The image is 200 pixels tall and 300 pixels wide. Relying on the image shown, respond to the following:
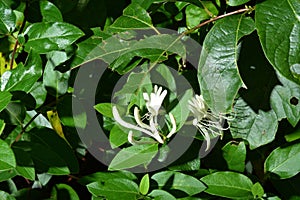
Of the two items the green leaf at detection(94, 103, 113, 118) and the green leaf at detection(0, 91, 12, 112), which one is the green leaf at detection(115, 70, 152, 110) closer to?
the green leaf at detection(94, 103, 113, 118)

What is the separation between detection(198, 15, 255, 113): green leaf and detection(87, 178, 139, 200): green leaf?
236mm

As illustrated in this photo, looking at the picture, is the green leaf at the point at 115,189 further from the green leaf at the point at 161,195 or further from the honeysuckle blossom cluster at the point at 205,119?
the honeysuckle blossom cluster at the point at 205,119

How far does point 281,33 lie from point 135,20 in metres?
0.29

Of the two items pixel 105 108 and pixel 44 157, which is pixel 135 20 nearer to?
pixel 105 108

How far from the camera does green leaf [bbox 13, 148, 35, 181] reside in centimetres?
99

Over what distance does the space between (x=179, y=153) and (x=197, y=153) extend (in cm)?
4

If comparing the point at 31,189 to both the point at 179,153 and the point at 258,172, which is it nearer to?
the point at 179,153

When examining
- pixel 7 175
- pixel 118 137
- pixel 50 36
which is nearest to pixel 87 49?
pixel 50 36

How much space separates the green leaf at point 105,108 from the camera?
1.00 metres

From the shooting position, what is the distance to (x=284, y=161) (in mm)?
1062

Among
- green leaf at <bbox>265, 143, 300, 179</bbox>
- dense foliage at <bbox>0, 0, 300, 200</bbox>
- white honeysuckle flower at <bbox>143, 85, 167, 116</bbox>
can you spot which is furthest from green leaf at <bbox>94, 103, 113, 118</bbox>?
green leaf at <bbox>265, 143, 300, 179</bbox>

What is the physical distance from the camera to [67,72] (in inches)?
43.5

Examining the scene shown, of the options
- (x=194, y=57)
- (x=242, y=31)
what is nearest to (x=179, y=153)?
(x=194, y=57)

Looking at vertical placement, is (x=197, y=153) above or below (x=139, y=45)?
below
